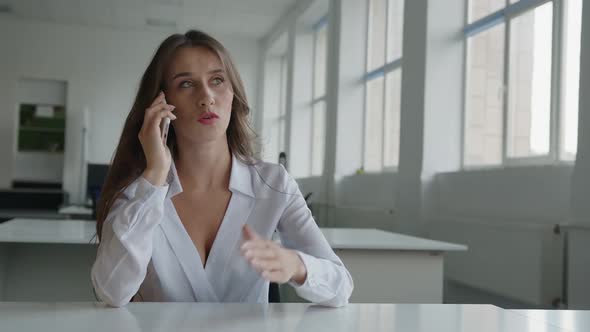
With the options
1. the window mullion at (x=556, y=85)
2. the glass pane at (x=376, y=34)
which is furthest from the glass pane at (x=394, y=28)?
the window mullion at (x=556, y=85)

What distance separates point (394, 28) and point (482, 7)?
5.85 feet

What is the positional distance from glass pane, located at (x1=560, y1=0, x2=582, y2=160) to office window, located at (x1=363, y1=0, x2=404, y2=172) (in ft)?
8.20

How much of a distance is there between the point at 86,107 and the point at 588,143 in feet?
27.8

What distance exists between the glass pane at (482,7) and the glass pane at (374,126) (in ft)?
5.87

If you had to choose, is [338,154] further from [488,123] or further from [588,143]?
[588,143]

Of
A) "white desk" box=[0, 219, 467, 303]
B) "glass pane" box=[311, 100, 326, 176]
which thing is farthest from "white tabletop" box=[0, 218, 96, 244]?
"glass pane" box=[311, 100, 326, 176]

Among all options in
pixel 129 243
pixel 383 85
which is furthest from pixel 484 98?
pixel 129 243

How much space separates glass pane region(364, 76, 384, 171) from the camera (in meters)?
6.77

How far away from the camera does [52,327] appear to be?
3.24 ft

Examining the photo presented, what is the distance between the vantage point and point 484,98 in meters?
4.71

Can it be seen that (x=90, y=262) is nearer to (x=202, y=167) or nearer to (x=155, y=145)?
(x=202, y=167)

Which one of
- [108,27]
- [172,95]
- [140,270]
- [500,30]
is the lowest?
[140,270]

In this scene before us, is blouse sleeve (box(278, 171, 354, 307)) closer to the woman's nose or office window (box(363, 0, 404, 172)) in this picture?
the woman's nose

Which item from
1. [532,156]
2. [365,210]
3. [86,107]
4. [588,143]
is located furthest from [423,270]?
[86,107]
